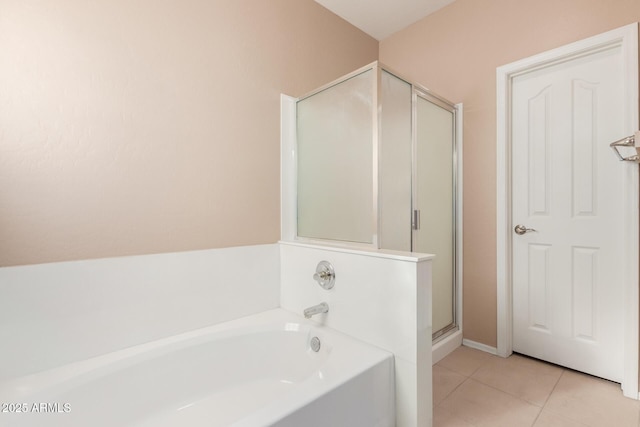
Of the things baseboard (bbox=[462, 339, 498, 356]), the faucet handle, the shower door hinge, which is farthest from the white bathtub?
baseboard (bbox=[462, 339, 498, 356])

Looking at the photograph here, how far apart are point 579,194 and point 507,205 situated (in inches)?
15.0

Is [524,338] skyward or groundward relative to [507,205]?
groundward

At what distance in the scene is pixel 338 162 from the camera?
1.73m

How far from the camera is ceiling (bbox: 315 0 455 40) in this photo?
87.3 inches

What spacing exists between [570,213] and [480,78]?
111 centimetres

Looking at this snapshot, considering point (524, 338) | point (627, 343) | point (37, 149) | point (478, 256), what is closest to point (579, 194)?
point (478, 256)

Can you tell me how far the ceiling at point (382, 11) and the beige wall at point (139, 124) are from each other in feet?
1.54

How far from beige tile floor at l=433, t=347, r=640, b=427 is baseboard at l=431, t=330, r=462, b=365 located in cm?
6

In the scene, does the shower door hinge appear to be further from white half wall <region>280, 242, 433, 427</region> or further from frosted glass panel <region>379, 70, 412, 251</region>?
white half wall <region>280, 242, 433, 427</region>

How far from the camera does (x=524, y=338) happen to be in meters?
2.03

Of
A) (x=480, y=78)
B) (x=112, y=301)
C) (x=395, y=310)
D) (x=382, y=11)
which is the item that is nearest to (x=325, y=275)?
(x=395, y=310)

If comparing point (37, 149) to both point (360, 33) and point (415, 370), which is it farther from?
point (360, 33)

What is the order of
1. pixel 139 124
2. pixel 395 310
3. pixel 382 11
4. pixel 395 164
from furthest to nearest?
1. pixel 382 11
2. pixel 395 164
3. pixel 139 124
4. pixel 395 310

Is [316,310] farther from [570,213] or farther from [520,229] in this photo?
[570,213]
